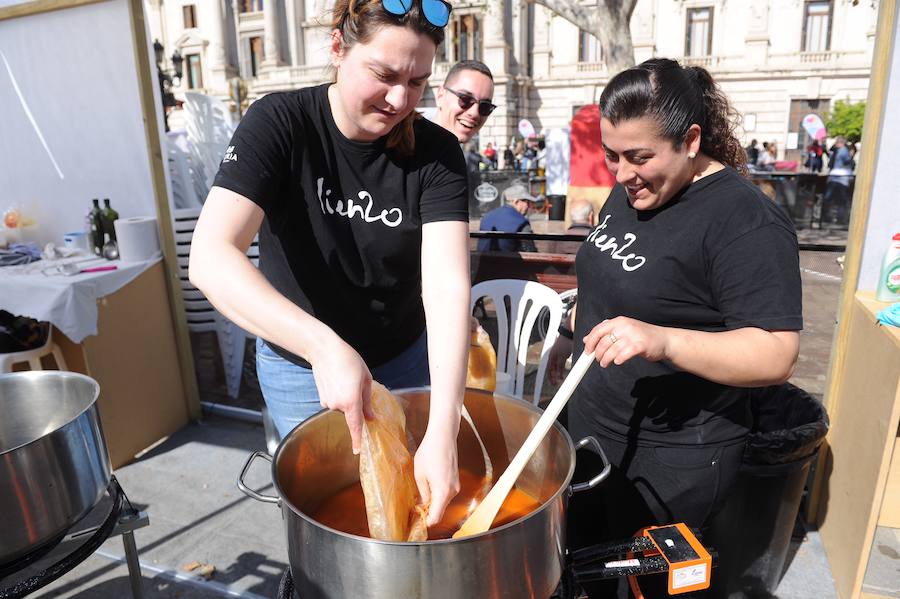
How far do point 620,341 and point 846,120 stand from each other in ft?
75.7

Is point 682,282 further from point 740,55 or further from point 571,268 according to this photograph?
point 740,55

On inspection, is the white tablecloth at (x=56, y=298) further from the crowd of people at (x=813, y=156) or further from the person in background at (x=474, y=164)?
the crowd of people at (x=813, y=156)

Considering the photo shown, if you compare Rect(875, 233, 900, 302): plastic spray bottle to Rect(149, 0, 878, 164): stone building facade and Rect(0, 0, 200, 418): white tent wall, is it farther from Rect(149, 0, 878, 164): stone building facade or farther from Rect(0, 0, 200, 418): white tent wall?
Rect(149, 0, 878, 164): stone building facade

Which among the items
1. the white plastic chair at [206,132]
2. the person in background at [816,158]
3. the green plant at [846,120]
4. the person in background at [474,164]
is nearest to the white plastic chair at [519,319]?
the white plastic chair at [206,132]

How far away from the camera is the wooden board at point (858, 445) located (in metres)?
1.88

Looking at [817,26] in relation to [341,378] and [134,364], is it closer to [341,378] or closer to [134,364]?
[134,364]

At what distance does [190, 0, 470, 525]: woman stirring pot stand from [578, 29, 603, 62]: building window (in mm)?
25832

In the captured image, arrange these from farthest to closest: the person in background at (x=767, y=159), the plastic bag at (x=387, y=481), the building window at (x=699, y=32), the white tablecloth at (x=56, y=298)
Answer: the building window at (x=699, y=32) → the person in background at (x=767, y=159) → the white tablecloth at (x=56, y=298) → the plastic bag at (x=387, y=481)

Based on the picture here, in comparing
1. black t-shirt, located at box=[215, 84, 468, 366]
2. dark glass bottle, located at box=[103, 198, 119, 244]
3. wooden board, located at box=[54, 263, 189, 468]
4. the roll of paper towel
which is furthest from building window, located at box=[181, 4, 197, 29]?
black t-shirt, located at box=[215, 84, 468, 366]

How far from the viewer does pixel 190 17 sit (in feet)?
98.2

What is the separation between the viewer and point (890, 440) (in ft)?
6.05

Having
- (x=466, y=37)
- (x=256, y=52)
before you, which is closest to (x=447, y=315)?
(x=466, y=37)

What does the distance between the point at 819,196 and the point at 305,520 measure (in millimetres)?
11420

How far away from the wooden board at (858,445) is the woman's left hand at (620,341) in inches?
48.8
